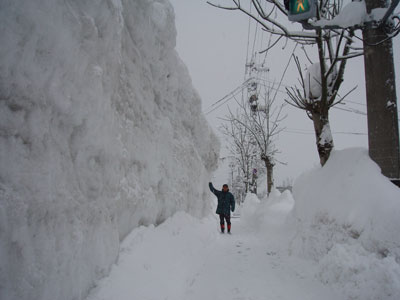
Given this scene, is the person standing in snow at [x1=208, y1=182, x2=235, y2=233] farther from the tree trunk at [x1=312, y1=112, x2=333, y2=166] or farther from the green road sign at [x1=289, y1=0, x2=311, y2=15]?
the green road sign at [x1=289, y1=0, x2=311, y2=15]

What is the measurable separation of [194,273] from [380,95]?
431 cm

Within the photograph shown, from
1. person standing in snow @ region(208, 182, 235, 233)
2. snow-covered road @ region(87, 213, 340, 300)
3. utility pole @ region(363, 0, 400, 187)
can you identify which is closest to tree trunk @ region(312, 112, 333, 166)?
utility pole @ region(363, 0, 400, 187)

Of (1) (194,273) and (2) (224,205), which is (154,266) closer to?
(1) (194,273)

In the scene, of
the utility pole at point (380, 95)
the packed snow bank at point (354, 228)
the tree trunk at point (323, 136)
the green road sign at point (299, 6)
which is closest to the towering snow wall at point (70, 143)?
the green road sign at point (299, 6)

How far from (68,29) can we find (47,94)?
696mm

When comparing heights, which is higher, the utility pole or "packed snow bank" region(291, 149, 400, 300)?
the utility pole

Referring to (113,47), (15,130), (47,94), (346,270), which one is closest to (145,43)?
(113,47)

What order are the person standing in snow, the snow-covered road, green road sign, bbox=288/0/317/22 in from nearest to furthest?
the snow-covered road → green road sign, bbox=288/0/317/22 → the person standing in snow

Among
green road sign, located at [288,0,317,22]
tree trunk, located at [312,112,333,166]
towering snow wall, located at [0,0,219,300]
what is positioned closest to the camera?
towering snow wall, located at [0,0,219,300]

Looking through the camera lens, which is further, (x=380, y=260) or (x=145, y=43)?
(x=145, y=43)

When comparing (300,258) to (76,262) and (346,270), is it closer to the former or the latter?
(346,270)

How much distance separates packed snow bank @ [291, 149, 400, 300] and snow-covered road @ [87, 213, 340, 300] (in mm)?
339

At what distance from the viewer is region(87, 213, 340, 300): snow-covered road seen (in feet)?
8.77

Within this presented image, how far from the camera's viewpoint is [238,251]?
5172 millimetres
